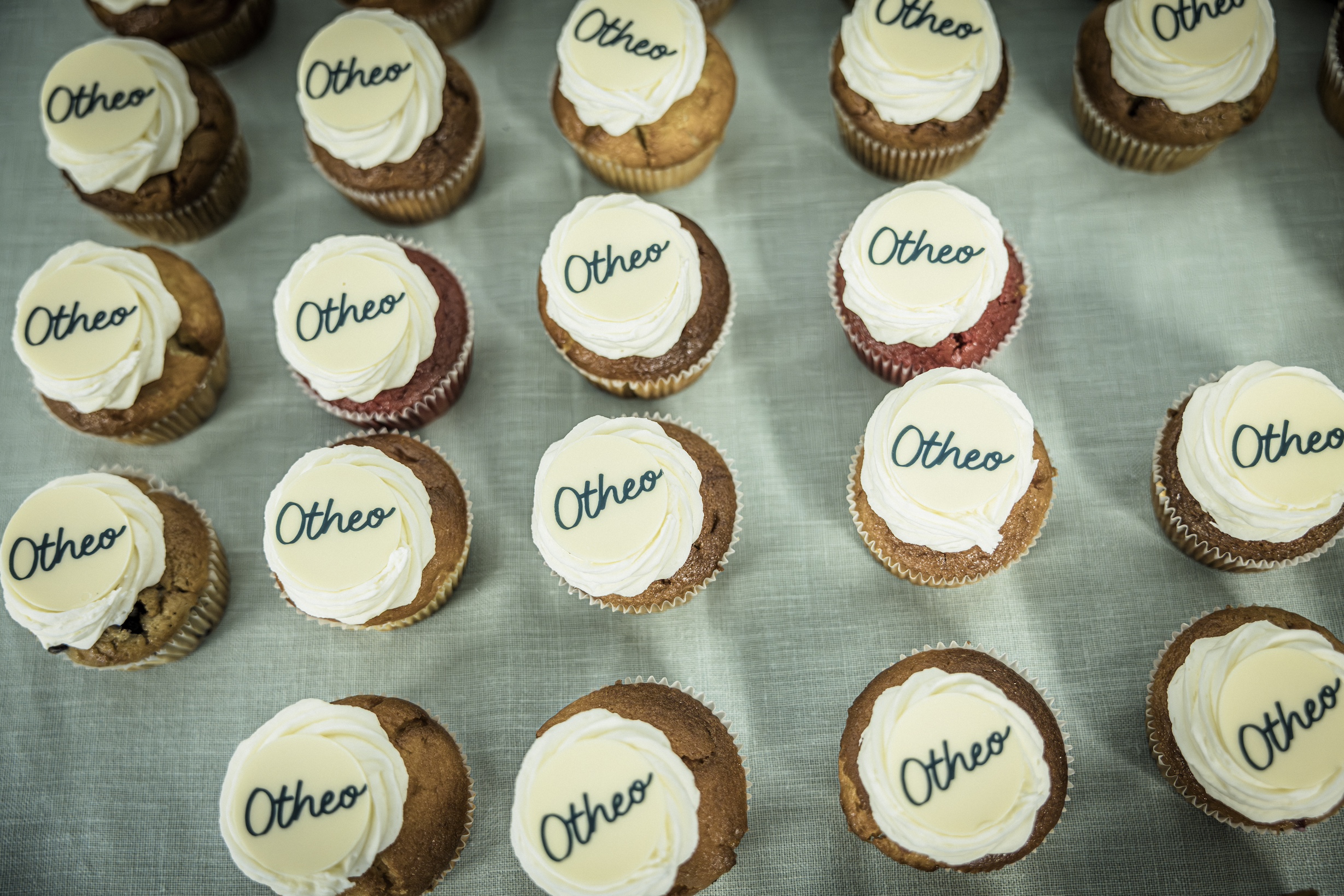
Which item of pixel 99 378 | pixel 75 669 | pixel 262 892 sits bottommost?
pixel 262 892

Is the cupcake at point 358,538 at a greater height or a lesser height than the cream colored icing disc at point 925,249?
lesser

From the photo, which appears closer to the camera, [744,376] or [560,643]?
[560,643]

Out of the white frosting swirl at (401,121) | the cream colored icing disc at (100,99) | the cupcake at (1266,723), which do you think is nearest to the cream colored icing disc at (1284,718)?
the cupcake at (1266,723)

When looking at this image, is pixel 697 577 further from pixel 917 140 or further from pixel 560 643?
pixel 917 140

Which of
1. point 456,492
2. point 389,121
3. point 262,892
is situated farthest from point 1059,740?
point 389,121

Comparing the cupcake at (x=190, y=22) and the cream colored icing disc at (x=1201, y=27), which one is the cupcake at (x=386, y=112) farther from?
the cream colored icing disc at (x=1201, y=27)

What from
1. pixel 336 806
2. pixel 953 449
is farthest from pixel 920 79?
pixel 336 806
